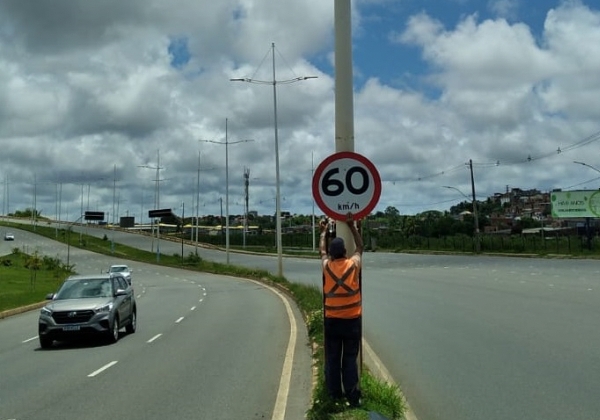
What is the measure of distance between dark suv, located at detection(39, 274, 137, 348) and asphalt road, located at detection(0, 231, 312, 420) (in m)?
0.40

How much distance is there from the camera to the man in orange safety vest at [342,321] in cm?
691

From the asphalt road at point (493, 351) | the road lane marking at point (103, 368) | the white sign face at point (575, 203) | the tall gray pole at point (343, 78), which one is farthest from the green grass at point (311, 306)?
the white sign face at point (575, 203)

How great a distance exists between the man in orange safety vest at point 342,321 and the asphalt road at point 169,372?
49.0 inches

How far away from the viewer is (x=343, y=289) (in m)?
6.89

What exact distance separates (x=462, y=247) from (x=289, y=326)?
61.8m

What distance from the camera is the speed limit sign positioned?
743 centimetres

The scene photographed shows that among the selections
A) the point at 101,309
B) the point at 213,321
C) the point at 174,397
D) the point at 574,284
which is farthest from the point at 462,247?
the point at 174,397

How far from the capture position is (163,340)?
16.6 meters

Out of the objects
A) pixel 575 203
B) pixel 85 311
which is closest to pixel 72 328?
pixel 85 311

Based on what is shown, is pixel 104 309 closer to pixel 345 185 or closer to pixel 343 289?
pixel 345 185

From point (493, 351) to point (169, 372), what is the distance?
5.51m

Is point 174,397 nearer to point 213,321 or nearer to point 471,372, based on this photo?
point 471,372

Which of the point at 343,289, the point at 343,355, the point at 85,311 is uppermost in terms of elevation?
the point at 343,289

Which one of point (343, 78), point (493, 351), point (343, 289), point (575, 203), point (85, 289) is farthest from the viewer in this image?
point (575, 203)
